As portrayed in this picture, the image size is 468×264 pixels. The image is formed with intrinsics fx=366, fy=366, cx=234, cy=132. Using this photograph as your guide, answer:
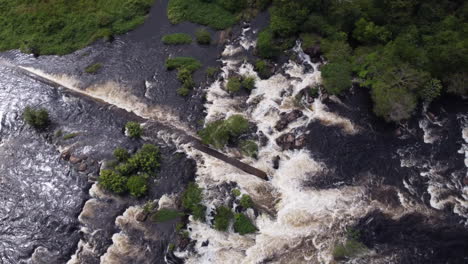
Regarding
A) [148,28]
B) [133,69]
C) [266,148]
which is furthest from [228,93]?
[148,28]

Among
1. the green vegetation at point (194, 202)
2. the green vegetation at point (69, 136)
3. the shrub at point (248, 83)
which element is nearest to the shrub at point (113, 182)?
the green vegetation at point (194, 202)

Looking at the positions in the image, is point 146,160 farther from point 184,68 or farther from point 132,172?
point 184,68

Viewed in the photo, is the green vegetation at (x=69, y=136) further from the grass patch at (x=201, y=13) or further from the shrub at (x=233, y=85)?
the grass patch at (x=201, y=13)

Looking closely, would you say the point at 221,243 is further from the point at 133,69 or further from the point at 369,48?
the point at 369,48

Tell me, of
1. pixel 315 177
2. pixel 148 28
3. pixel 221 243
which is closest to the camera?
pixel 221 243

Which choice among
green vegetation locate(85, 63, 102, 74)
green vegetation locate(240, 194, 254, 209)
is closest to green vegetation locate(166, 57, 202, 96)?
green vegetation locate(85, 63, 102, 74)

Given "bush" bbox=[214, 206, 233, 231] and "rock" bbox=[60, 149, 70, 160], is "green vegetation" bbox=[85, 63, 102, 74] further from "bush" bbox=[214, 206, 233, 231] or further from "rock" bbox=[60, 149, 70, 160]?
"bush" bbox=[214, 206, 233, 231]
